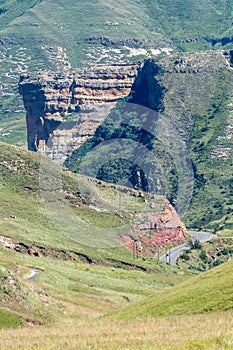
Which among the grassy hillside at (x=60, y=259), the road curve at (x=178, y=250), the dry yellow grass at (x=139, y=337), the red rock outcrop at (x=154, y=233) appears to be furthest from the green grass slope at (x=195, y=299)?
the road curve at (x=178, y=250)

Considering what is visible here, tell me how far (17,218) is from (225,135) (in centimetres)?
10944

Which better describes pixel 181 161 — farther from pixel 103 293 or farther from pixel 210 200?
pixel 103 293

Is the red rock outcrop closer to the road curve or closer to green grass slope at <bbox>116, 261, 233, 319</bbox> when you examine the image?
the road curve

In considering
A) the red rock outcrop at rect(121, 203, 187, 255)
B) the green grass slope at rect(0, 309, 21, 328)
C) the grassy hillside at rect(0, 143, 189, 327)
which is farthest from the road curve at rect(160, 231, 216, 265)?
the green grass slope at rect(0, 309, 21, 328)

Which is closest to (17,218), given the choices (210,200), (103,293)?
(103,293)

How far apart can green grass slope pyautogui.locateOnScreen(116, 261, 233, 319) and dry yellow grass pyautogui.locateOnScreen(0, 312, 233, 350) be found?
26.1 ft

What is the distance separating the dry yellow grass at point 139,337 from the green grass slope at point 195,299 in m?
7.95

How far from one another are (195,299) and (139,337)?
16140 millimetres

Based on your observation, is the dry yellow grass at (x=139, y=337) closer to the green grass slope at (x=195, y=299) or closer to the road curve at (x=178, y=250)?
the green grass slope at (x=195, y=299)

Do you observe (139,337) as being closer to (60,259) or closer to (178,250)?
(60,259)

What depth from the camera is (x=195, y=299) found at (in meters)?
42.8

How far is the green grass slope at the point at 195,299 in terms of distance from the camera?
1579 inches

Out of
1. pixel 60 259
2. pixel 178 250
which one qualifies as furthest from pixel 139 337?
pixel 178 250

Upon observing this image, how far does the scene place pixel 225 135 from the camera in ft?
643
